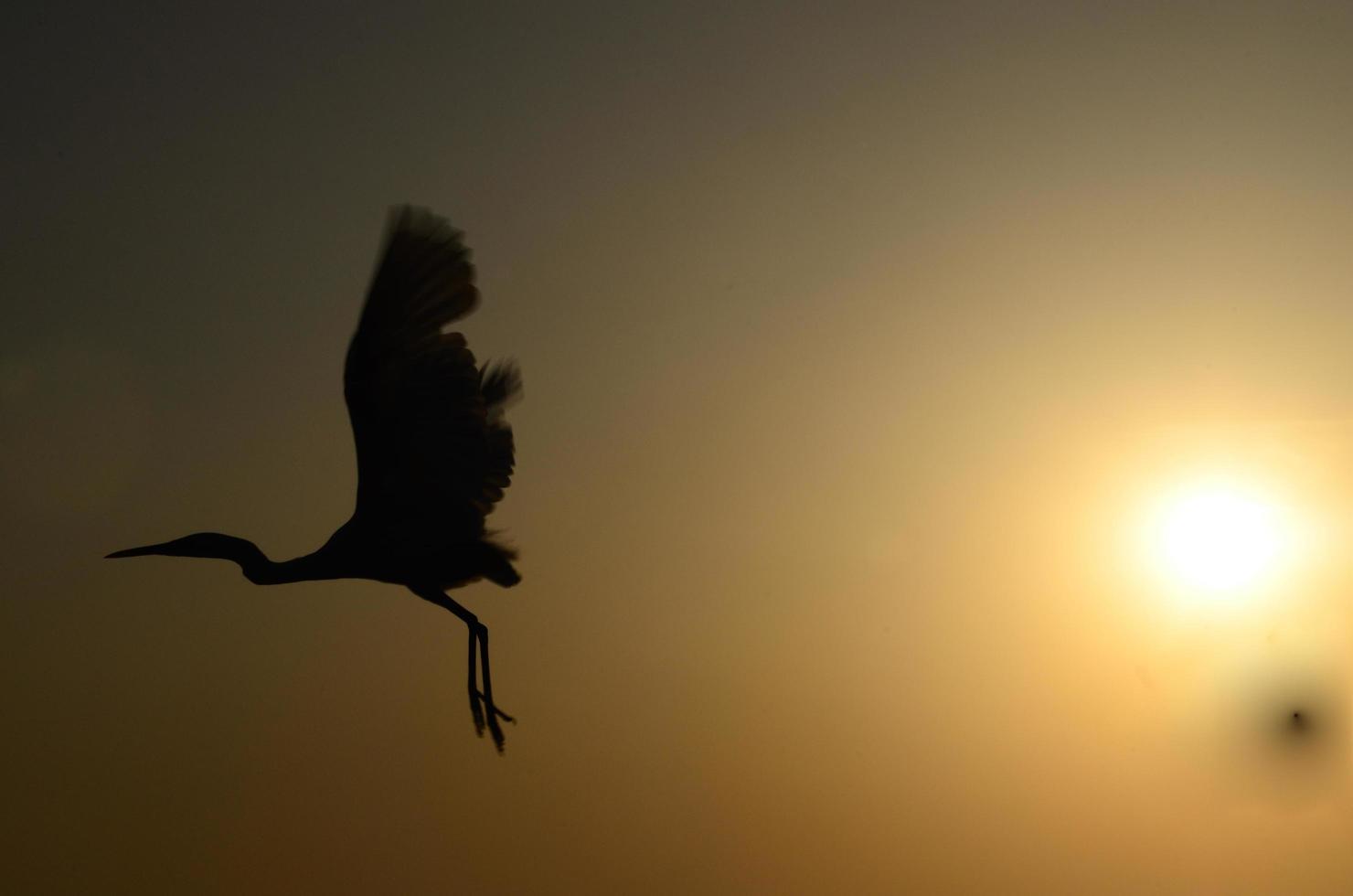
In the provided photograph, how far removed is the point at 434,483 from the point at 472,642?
4.35ft

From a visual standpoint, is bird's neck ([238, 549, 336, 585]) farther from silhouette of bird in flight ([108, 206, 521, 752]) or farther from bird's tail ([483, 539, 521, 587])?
bird's tail ([483, 539, 521, 587])

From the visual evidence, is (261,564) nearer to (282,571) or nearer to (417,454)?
(282,571)

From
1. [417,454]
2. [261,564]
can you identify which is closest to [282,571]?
[261,564]

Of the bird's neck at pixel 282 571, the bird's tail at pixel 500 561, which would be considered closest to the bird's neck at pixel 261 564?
the bird's neck at pixel 282 571

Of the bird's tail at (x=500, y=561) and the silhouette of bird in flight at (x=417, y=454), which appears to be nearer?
the silhouette of bird in flight at (x=417, y=454)

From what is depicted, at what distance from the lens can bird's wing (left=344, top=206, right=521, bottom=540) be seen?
28.8 ft

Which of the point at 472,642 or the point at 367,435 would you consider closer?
the point at 367,435

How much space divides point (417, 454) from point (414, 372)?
48cm

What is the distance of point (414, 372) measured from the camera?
8.85m

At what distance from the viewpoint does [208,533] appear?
32.0 ft

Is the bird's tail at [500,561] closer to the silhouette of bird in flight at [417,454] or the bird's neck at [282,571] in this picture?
the silhouette of bird in flight at [417,454]

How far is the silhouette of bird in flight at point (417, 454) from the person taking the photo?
28.9ft

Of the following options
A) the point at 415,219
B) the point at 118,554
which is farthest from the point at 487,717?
the point at 415,219

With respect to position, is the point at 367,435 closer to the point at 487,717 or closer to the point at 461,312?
the point at 461,312
